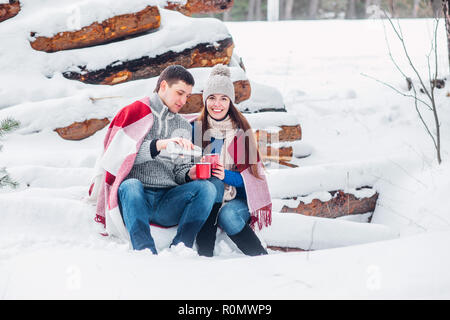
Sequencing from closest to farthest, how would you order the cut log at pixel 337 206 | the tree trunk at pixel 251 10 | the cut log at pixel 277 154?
the cut log at pixel 337 206
the cut log at pixel 277 154
the tree trunk at pixel 251 10

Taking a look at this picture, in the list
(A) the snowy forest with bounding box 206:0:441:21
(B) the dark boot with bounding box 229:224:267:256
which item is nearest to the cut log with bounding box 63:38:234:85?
(B) the dark boot with bounding box 229:224:267:256

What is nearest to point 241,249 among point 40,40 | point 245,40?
point 40,40

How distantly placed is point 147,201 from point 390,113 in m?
5.47

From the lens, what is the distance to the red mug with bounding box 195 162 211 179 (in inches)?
106

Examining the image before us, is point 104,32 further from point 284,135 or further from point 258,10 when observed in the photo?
point 258,10

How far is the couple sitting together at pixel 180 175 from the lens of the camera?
8.82ft

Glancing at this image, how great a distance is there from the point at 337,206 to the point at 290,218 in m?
1.34

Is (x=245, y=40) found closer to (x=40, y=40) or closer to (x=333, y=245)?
(x=40, y=40)

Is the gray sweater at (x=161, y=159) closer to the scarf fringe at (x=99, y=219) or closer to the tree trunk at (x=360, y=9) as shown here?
the scarf fringe at (x=99, y=219)

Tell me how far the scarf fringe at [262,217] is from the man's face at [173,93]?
0.98 metres

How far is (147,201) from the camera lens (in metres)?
2.82

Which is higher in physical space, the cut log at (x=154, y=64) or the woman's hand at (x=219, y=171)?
the cut log at (x=154, y=64)

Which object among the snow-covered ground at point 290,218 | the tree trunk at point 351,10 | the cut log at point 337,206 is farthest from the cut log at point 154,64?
the tree trunk at point 351,10

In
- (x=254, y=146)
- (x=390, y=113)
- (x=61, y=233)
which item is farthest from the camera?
(x=390, y=113)
